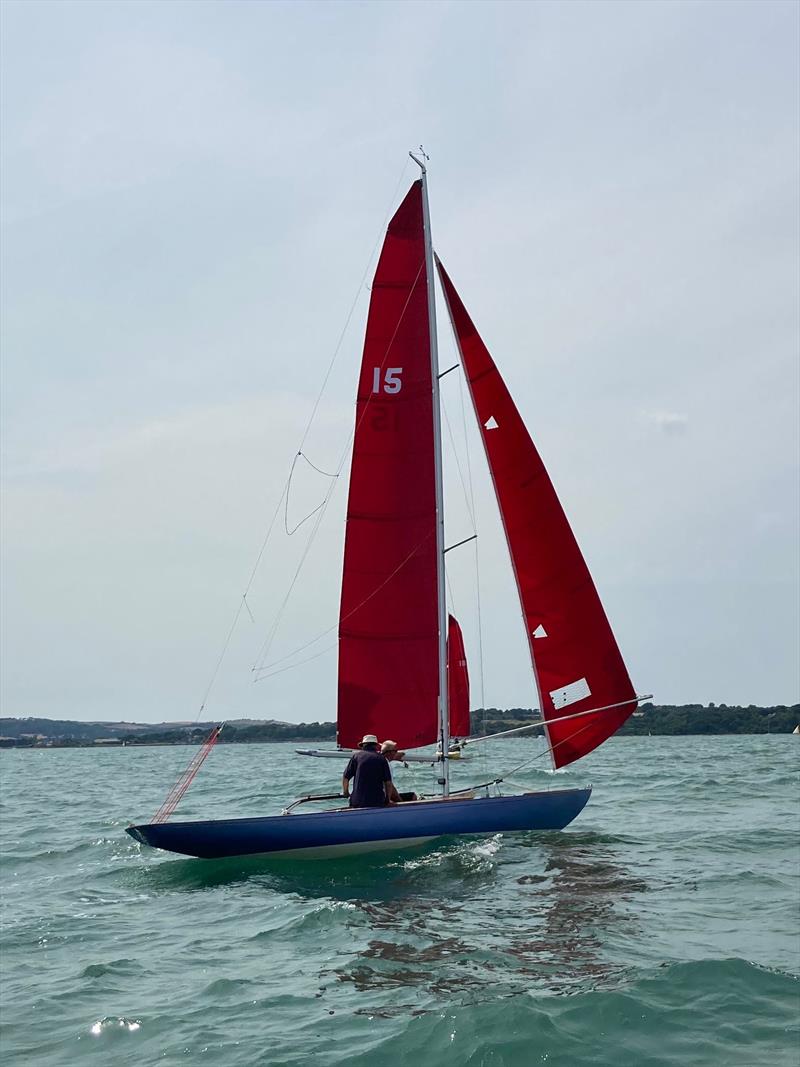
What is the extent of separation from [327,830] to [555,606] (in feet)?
16.3

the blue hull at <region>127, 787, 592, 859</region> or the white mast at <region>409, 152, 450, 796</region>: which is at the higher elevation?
the white mast at <region>409, 152, 450, 796</region>

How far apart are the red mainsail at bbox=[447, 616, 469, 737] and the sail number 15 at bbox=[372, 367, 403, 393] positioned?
153 inches

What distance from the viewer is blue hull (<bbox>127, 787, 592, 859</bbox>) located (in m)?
14.6

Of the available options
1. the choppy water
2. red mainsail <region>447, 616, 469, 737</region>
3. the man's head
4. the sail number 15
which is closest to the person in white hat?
the man's head

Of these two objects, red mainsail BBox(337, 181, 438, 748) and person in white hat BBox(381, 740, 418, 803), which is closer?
person in white hat BBox(381, 740, 418, 803)

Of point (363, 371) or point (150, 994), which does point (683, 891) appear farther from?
point (363, 371)

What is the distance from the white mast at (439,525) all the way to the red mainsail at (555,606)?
33.7 inches

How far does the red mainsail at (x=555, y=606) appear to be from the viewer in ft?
54.2

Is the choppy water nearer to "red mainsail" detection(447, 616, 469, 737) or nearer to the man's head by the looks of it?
the man's head

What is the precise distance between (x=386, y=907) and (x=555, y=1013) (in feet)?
15.0

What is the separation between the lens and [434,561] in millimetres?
17094

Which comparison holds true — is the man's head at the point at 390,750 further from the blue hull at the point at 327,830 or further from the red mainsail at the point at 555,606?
the red mainsail at the point at 555,606

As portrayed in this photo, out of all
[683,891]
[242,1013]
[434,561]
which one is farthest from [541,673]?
[242,1013]

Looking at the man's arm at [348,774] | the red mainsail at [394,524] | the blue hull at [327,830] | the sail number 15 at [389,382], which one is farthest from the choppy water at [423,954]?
the sail number 15 at [389,382]
